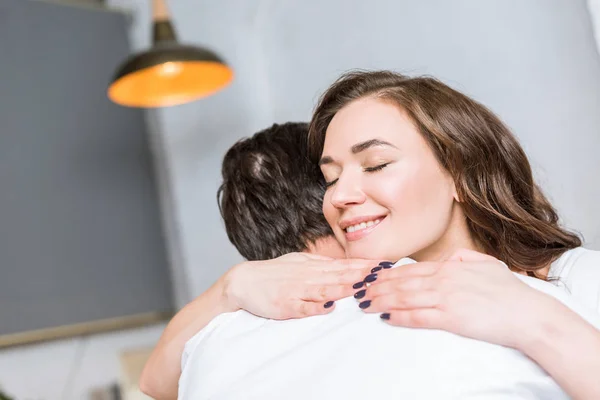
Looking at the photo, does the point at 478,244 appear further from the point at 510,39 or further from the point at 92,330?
the point at 92,330

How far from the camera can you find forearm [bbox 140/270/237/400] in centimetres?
155

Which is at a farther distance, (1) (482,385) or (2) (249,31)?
(2) (249,31)

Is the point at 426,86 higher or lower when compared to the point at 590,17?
lower

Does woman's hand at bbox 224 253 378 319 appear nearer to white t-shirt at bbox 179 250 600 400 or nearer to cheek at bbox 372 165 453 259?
white t-shirt at bbox 179 250 600 400

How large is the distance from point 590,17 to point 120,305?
2.64 meters

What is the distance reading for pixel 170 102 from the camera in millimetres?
3031

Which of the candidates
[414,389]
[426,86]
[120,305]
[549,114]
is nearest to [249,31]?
[120,305]

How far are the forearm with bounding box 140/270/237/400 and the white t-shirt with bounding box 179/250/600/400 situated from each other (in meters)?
0.31

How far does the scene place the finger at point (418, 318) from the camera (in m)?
0.99

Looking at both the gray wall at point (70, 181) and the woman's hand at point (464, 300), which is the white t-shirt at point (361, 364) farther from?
the gray wall at point (70, 181)

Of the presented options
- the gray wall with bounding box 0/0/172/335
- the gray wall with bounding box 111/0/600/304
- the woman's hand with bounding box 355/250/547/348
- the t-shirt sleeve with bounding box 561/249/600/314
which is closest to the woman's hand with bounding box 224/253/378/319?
the woman's hand with bounding box 355/250/547/348

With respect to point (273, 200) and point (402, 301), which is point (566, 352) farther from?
point (273, 200)

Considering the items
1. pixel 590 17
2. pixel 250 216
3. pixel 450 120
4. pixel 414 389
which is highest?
pixel 590 17

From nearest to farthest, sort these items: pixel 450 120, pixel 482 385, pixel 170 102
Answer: pixel 482 385 < pixel 450 120 < pixel 170 102
